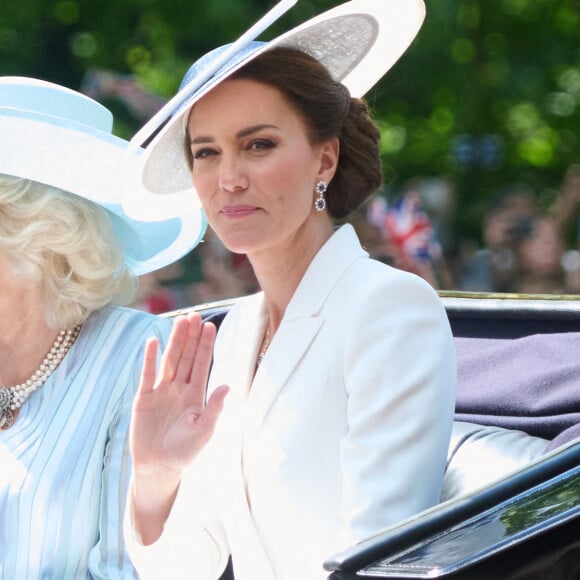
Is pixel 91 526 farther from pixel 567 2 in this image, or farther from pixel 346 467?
pixel 567 2

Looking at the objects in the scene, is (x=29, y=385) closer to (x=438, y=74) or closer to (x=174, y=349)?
(x=174, y=349)

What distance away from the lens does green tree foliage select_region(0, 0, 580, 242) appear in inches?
325

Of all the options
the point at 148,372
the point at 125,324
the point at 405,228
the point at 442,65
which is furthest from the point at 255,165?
the point at 442,65

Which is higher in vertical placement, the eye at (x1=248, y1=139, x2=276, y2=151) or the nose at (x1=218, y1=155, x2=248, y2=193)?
the eye at (x1=248, y1=139, x2=276, y2=151)

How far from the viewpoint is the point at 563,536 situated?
1530 millimetres

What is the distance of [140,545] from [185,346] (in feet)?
1.32

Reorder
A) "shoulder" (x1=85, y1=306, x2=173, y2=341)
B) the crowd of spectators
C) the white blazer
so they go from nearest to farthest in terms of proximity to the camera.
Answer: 1. the white blazer
2. "shoulder" (x1=85, y1=306, x2=173, y2=341)
3. the crowd of spectators

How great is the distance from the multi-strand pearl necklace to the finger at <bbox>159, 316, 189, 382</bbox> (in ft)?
2.49

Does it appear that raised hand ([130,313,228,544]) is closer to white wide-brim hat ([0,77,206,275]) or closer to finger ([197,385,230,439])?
finger ([197,385,230,439])

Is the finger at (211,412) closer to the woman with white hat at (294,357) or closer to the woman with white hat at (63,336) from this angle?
the woman with white hat at (294,357)

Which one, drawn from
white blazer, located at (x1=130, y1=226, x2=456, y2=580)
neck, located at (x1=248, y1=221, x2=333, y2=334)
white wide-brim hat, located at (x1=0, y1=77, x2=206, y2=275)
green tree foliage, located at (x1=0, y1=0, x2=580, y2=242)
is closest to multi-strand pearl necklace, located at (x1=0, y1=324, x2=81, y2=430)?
white wide-brim hat, located at (x1=0, y1=77, x2=206, y2=275)

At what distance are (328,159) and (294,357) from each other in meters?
0.37

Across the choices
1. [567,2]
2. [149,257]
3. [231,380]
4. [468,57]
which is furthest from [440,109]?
[231,380]

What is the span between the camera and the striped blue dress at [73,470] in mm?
2523
